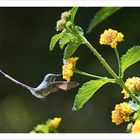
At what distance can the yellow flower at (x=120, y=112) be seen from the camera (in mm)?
743

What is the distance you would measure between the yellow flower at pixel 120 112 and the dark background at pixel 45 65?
6.26 feet

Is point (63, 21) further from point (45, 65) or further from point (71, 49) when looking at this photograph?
point (45, 65)

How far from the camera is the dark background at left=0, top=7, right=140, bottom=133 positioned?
9.19 ft

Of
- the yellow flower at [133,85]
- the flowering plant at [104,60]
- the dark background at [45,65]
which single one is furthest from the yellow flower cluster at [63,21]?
the dark background at [45,65]

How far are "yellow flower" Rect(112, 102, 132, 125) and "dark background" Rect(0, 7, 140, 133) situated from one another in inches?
75.1

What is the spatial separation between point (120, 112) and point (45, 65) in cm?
230

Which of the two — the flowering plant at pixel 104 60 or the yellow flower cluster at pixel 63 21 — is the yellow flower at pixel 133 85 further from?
the yellow flower cluster at pixel 63 21

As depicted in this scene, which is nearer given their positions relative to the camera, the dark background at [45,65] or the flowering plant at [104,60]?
Answer: the flowering plant at [104,60]

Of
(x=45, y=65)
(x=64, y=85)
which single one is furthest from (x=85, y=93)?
(x=45, y=65)

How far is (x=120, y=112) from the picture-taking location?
2.43 feet

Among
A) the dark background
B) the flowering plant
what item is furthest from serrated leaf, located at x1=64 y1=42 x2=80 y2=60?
the dark background

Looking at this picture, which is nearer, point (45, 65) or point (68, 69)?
point (68, 69)

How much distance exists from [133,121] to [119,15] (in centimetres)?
220

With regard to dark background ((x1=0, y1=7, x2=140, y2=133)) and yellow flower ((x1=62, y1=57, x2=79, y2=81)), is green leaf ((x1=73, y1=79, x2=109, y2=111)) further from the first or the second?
dark background ((x1=0, y1=7, x2=140, y2=133))
